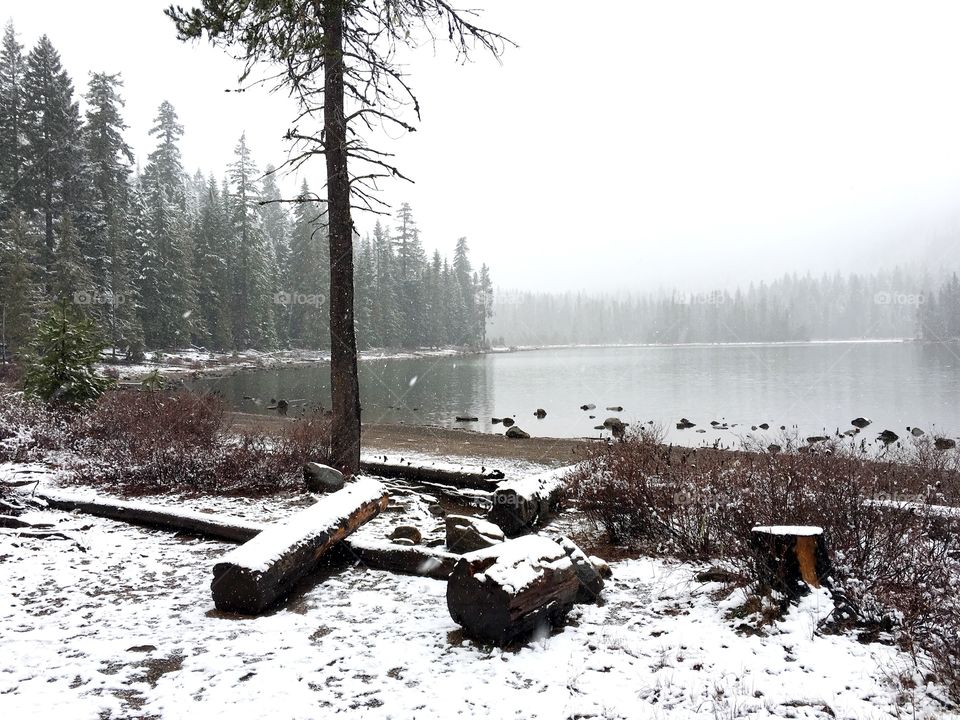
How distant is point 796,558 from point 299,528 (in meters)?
4.62

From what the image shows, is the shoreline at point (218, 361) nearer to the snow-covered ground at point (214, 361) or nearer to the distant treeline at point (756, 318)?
the snow-covered ground at point (214, 361)

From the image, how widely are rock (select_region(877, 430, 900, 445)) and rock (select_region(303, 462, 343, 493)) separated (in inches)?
726

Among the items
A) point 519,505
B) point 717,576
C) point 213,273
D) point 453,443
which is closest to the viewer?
point 717,576

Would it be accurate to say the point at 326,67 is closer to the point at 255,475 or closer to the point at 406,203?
the point at 255,475

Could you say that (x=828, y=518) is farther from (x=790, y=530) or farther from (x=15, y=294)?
(x=15, y=294)

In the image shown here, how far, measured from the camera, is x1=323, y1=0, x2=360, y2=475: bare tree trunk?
8766 millimetres

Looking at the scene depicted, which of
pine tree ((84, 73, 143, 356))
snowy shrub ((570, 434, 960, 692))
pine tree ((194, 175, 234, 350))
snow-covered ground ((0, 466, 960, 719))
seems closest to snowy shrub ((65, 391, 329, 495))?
snow-covered ground ((0, 466, 960, 719))

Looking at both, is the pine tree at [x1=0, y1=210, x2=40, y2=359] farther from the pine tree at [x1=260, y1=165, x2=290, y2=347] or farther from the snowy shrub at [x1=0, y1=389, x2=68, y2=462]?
the pine tree at [x1=260, y1=165, x2=290, y2=347]

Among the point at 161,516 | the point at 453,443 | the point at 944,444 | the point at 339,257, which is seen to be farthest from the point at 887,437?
the point at 161,516

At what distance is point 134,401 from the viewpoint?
11.2 metres

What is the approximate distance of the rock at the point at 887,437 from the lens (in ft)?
59.9

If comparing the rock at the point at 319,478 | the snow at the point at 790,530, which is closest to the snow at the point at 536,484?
the rock at the point at 319,478

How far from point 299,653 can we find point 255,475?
546cm

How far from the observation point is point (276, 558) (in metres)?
4.90
